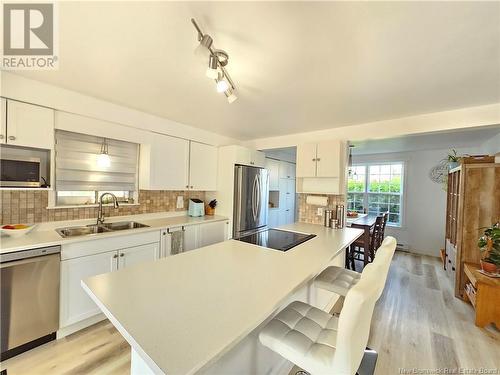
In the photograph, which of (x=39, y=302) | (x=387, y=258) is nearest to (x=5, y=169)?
(x=39, y=302)

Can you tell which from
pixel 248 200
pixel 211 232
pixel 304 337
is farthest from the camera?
pixel 248 200

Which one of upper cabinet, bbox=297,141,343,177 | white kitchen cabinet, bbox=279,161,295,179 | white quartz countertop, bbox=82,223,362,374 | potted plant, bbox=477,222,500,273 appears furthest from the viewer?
white kitchen cabinet, bbox=279,161,295,179

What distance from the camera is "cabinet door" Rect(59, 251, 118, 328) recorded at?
185 cm

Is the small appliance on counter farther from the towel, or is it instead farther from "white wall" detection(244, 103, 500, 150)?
"white wall" detection(244, 103, 500, 150)

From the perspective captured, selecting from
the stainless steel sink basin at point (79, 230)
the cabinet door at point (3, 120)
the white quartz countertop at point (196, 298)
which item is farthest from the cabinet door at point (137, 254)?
the cabinet door at point (3, 120)

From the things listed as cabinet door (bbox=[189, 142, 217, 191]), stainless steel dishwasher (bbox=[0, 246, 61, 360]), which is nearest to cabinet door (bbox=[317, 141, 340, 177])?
cabinet door (bbox=[189, 142, 217, 191])

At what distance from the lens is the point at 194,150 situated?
10.5 feet

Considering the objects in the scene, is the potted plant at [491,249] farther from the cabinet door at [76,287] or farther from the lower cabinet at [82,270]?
the cabinet door at [76,287]

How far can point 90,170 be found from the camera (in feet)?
8.11

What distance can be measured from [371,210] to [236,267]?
518 centimetres

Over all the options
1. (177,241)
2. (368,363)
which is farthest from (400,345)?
(177,241)

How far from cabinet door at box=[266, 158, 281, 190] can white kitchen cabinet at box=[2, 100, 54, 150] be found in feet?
12.0

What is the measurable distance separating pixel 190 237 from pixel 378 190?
15.6ft

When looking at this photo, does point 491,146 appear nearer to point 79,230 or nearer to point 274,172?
point 274,172
